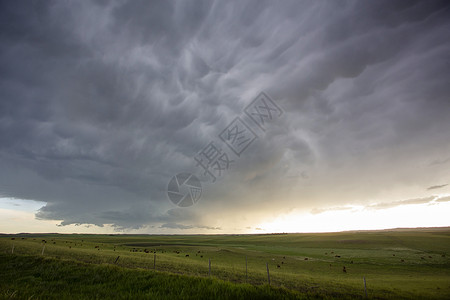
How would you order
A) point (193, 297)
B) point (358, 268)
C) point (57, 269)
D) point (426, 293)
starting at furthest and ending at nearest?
point (358, 268), point (426, 293), point (57, 269), point (193, 297)

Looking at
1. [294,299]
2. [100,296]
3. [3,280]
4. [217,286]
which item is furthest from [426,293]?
[3,280]

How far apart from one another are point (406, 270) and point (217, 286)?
45416mm

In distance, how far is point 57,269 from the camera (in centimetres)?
2064

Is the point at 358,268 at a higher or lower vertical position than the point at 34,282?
lower

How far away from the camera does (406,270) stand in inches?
1629

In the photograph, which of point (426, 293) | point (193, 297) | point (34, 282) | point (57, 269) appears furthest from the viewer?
point (426, 293)

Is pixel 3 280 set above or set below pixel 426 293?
above

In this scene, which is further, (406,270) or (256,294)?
(406,270)

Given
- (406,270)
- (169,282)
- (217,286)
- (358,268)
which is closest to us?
(217,286)

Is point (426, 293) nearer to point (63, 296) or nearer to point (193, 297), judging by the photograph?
point (193, 297)

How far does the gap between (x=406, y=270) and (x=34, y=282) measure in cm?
5483

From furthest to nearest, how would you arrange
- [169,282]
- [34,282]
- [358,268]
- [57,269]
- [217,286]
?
[358,268] → [57,269] → [34,282] → [169,282] → [217,286]

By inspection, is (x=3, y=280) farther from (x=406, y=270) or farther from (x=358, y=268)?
(x=406, y=270)

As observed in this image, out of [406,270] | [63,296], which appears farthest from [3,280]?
[406,270]
